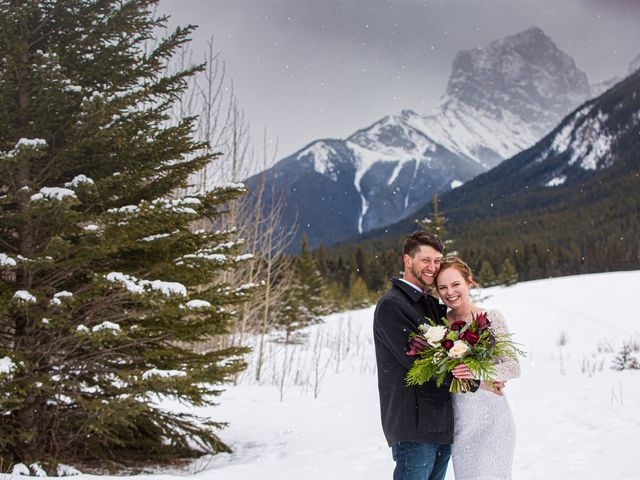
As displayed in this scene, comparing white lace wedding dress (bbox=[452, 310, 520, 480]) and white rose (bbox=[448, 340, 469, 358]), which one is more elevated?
white rose (bbox=[448, 340, 469, 358])

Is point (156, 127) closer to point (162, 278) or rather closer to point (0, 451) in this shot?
point (162, 278)

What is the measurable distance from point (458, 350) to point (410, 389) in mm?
407

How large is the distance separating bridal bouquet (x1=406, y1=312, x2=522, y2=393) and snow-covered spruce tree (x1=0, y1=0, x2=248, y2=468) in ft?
8.87

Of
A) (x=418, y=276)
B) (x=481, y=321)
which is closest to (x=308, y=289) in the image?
(x=418, y=276)

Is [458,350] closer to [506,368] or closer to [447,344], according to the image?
[447,344]

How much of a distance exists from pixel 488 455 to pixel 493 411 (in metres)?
0.24

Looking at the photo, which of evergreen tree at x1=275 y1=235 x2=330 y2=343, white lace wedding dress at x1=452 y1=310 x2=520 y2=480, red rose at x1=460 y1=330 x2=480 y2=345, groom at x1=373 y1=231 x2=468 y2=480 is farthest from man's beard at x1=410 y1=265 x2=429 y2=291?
evergreen tree at x1=275 y1=235 x2=330 y2=343

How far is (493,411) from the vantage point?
3.05m

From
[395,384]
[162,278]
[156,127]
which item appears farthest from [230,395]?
[395,384]

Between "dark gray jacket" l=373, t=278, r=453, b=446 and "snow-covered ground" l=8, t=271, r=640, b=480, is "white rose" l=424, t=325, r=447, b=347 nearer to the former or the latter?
"dark gray jacket" l=373, t=278, r=453, b=446

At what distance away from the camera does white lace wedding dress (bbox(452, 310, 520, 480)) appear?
298 cm

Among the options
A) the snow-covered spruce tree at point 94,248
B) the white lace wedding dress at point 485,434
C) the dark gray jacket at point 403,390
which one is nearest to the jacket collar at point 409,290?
the dark gray jacket at point 403,390

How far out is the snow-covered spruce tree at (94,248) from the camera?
482cm

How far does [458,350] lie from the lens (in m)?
2.82
